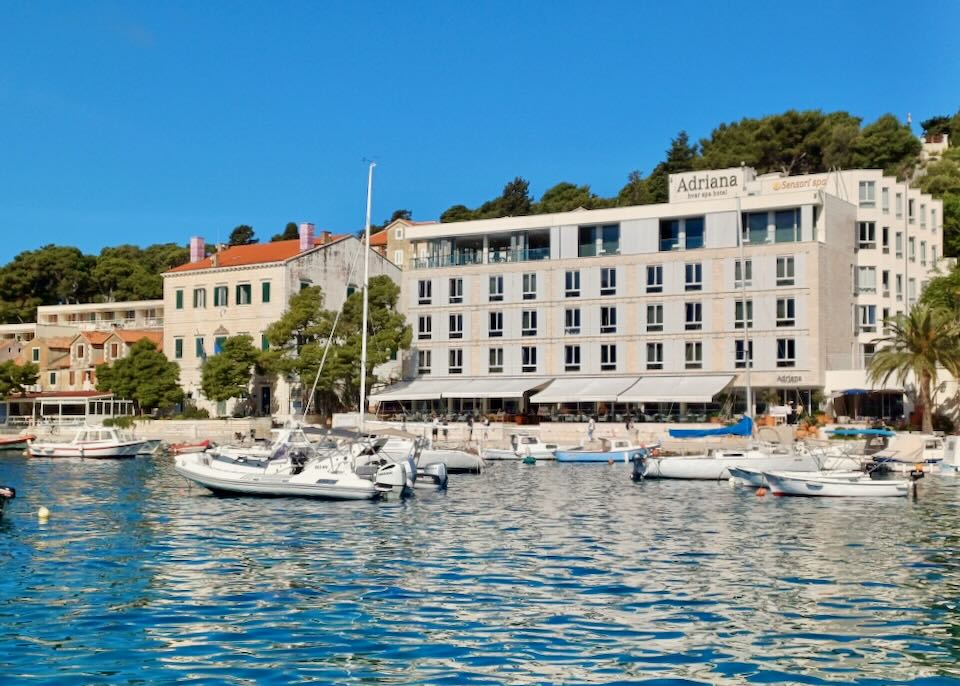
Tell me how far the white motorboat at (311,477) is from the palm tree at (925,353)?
34.3 meters

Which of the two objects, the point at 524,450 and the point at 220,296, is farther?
the point at 220,296

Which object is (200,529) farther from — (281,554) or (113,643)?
(113,643)

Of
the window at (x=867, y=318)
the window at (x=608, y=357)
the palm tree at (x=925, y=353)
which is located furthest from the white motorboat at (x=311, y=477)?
the window at (x=867, y=318)

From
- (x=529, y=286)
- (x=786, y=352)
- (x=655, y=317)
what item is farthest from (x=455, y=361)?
(x=786, y=352)

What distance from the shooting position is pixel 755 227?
7712 centimetres

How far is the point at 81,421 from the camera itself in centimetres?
8844

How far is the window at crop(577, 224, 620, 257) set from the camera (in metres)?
81.5

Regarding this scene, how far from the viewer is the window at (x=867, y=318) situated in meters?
79.2

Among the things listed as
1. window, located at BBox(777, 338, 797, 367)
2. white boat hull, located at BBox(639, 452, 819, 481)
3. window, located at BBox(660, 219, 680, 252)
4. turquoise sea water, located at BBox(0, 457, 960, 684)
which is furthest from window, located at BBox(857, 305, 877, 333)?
turquoise sea water, located at BBox(0, 457, 960, 684)

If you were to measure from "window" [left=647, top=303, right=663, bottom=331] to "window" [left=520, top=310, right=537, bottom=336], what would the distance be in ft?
28.4

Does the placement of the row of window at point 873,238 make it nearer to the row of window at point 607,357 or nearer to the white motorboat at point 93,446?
the row of window at point 607,357

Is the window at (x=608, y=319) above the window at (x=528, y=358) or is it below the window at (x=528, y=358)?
above

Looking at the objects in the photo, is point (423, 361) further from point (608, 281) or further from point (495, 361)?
point (608, 281)

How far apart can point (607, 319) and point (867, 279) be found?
18521 mm
